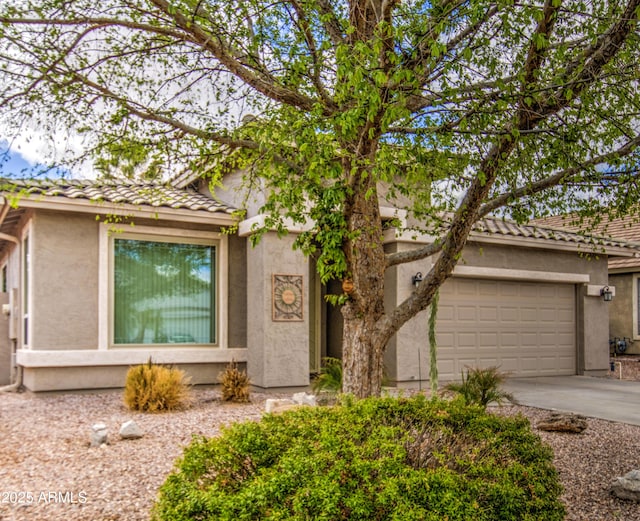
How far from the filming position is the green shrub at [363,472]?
285 cm

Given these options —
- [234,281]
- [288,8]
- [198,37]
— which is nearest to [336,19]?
[288,8]

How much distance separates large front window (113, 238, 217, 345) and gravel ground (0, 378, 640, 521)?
1724 millimetres

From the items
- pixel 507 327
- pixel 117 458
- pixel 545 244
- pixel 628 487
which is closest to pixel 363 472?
pixel 628 487

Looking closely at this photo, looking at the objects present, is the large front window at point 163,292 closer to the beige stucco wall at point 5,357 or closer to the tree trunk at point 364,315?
the beige stucco wall at point 5,357

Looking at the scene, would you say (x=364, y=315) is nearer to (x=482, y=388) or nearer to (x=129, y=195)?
(x=482, y=388)

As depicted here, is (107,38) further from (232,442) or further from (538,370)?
(538,370)

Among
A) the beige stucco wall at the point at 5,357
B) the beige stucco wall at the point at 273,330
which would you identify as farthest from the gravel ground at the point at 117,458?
the beige stucco wall at the point at 5,357

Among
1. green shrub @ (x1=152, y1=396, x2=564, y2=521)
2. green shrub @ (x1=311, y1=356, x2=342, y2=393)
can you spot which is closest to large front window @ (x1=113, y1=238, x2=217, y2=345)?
green shrub @ (x1=311, y1=356, x2=342, y2=393)

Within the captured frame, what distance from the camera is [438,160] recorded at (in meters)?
5.01

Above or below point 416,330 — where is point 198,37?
above

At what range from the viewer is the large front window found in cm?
1036

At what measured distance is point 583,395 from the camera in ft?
34.8

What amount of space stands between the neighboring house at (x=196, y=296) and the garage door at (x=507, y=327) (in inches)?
1.5

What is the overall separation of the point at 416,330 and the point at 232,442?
840 cm
